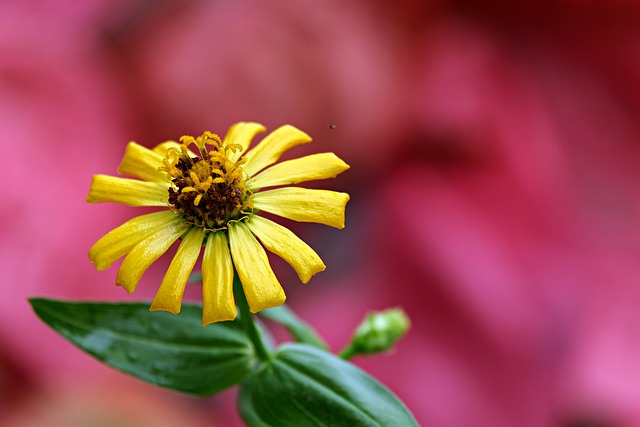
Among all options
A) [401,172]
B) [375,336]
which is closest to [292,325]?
[375,336]

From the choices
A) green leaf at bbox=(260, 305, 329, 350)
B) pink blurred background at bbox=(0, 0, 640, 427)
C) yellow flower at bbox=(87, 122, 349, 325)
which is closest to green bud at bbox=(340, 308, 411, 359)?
green leaf at bbox=(260, 305, 329, 350)

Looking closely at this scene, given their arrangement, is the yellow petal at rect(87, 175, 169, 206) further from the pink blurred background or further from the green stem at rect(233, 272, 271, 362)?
the pink blurred background

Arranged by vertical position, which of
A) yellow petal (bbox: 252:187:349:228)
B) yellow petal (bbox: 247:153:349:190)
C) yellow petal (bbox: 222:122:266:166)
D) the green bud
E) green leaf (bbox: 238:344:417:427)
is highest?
yellow petal (bbox: 222:122:266:166)

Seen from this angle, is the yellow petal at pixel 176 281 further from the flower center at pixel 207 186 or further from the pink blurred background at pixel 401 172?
the pink blurred background at pixel 401 172

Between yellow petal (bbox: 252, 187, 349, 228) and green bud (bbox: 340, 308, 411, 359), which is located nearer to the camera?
yellow petal (bbox: 252, 187, 349, 228)

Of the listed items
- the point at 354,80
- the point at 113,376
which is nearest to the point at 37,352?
the point at 113,376

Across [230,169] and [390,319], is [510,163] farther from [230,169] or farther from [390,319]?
[230,169]

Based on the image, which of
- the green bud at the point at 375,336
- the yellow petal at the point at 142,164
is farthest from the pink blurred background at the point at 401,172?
the yellow petal at the point at 142,164
